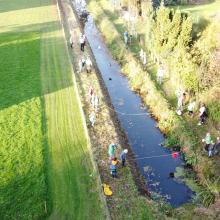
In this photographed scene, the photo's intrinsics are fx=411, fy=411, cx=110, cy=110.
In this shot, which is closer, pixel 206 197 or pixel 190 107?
pixel 206 197

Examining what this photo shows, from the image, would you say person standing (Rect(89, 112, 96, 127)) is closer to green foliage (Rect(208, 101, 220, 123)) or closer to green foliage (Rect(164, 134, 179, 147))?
green foliage (Rect(164, 134, 179, 147))

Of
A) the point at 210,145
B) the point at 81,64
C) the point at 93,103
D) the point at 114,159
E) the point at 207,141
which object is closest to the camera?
the point at 114,159

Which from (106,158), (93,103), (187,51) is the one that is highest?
(187,51)

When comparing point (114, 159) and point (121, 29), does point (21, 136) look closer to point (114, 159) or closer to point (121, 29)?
point (114, 159)

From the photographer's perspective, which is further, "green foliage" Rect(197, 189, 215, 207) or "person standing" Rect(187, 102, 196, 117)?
"person standing" Rect(187, 102, 196, 117)

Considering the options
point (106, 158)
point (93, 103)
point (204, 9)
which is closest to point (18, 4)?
point (204, 9)

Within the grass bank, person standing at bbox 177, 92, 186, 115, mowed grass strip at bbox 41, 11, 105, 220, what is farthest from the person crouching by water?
person standing at bbox 177, 92, 186, 115
